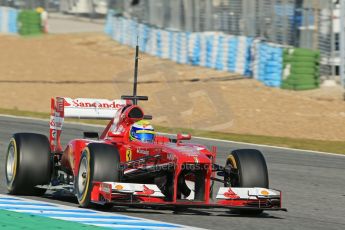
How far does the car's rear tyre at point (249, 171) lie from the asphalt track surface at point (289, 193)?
354mm

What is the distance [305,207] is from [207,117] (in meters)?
15.8

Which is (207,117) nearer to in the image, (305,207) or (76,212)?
(305,207)

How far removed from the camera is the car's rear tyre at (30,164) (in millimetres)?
11523

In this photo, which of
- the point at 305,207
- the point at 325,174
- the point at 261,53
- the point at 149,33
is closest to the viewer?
the point at 305,207

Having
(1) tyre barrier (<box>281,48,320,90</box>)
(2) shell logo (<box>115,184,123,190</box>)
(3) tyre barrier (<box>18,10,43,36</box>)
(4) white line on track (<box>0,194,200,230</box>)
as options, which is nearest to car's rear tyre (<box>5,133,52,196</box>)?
(4) white line on track (<box>0,194,200,230</box>)

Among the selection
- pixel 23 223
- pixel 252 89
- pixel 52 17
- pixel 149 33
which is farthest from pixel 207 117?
pixel 52 17

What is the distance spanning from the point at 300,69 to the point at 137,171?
20836 millimetres

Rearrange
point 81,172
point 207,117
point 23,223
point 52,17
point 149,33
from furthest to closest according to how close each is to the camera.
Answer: point 52,17
point 149,33
point 207,117
point 81,172
point 23,223

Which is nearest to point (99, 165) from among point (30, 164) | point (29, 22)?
point (30, 164)

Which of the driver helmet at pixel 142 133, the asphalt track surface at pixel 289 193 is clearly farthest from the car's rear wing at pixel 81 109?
the driver helmet at pixel 142 133

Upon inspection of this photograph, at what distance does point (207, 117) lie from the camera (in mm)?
27781

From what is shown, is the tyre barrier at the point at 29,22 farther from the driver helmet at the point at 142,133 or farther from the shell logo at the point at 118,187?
the shell logo at the point at 118,187

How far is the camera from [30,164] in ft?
37.9

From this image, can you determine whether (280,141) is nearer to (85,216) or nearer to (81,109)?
(81,109)
